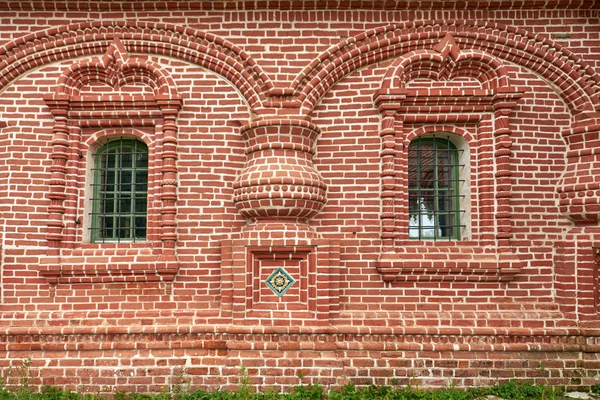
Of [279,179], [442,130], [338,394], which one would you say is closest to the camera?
[338,394]

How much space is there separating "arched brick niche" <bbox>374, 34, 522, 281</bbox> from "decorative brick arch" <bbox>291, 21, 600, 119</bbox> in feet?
0.55

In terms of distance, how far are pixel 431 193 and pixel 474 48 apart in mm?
1972

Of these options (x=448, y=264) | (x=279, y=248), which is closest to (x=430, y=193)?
(x=448, y=264)

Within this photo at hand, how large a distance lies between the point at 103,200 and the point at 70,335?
1.67 meters

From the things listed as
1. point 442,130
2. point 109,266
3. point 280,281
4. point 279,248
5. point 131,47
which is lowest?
point 280,281

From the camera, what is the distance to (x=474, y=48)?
192 inches

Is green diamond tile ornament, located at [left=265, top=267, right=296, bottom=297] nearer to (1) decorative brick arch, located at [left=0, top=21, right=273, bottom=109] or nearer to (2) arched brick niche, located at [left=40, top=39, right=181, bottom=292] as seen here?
(2) arched brick niche, located at [left=40, top=39, right=181, bottom=292]

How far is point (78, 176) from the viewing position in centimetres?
475

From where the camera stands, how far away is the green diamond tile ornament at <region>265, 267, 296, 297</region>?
446 centimetres

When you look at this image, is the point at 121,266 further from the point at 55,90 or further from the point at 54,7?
the point at 54,7

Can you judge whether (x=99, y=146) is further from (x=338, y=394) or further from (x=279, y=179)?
(x=338, y=394)

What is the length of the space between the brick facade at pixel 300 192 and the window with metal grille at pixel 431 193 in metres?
0.14

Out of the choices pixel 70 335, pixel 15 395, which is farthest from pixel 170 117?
pixel 15 395


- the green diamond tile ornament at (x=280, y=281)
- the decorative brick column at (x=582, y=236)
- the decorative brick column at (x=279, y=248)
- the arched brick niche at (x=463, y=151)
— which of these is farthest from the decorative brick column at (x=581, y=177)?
the green diamond tile ornament at (x=280, y=281)
